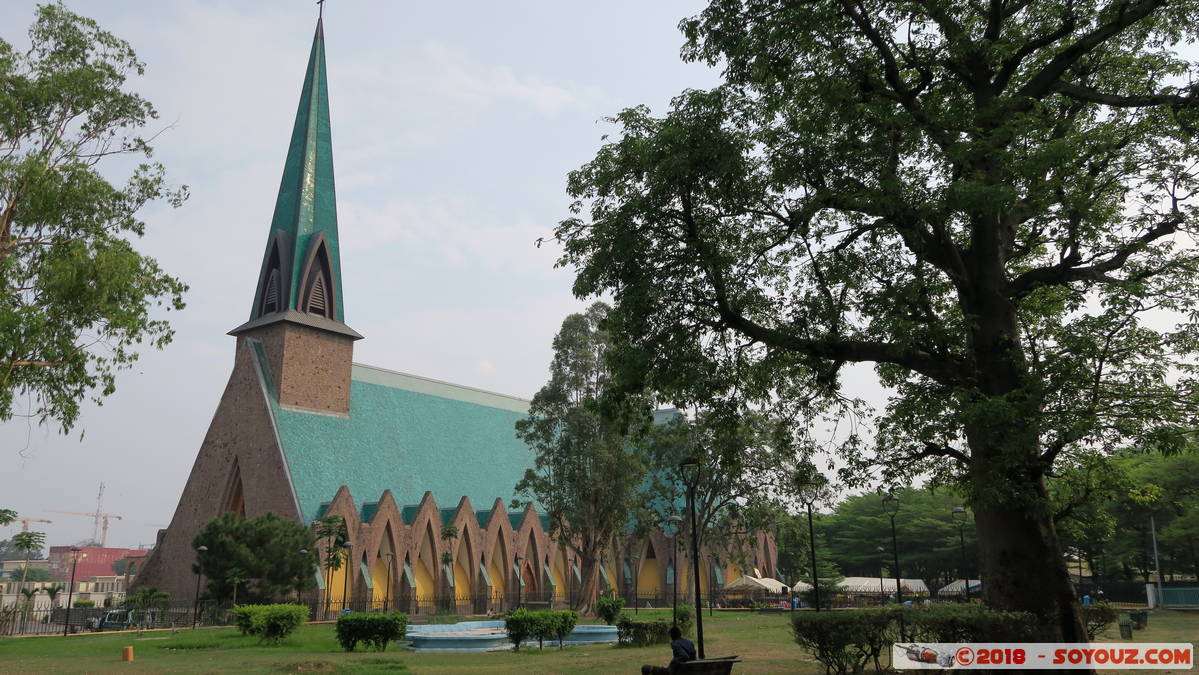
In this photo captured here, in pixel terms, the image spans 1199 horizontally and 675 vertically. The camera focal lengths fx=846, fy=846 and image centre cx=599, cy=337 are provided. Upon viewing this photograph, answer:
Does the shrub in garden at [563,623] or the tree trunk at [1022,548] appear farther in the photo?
the shrub in garden at [563,623]

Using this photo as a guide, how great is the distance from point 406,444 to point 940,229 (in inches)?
1815

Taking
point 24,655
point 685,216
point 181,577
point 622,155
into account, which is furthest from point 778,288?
point 181,577

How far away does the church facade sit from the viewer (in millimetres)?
45938

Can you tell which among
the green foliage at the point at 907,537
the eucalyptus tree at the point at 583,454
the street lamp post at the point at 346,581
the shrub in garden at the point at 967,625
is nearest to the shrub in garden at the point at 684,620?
the eucalyptus tree at the point at 583,454

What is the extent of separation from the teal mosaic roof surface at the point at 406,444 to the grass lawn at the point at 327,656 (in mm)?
15571

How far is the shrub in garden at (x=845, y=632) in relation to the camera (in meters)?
16.4

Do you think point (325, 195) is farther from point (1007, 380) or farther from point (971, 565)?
point (971, 565)

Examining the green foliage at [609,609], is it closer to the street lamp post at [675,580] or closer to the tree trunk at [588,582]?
the street lamp post at [675,580]

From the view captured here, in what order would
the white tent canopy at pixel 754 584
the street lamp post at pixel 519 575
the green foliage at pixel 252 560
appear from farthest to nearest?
the white tent canopy at pixel 754 584
the street lamp post at pixel 519 575
the green foliage at pixel 252 560

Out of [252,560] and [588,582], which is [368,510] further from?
[588,582]

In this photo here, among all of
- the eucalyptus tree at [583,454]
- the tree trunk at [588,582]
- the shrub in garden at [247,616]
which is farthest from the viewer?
the tree trunk at [588,582]

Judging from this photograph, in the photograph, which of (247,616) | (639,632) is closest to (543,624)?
(639,632)

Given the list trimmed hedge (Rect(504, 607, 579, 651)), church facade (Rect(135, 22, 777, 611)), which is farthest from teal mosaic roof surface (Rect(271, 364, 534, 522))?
trimmed hedge (Rect(504, 607, 579, 651))

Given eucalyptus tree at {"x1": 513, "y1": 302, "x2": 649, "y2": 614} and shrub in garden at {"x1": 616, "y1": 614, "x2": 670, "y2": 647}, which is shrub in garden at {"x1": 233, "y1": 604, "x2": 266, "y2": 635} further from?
eucalyptus tree at {"x1": 513, "y1": 302, "x2": 649, "y2": 614}
